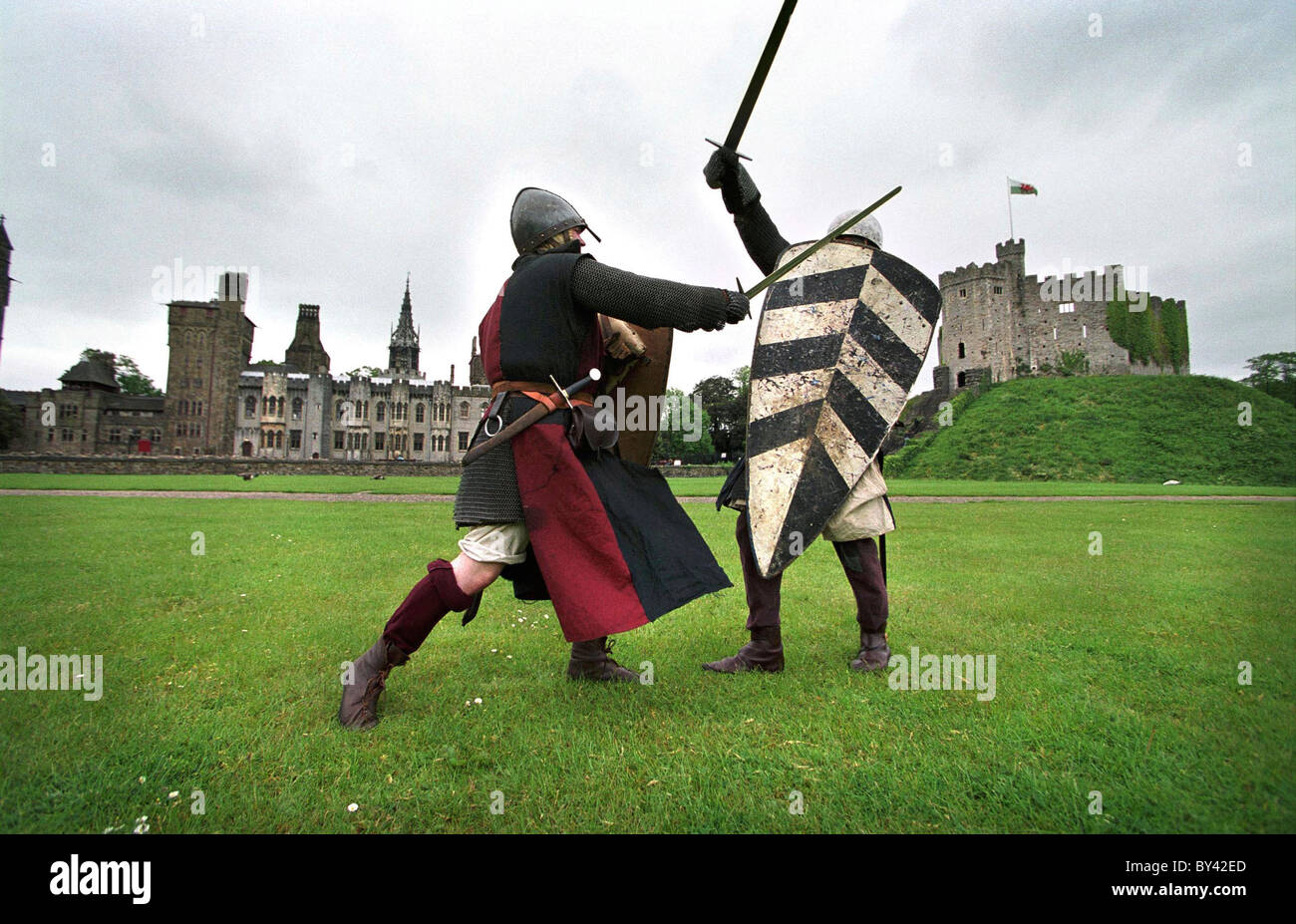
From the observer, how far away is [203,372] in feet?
218

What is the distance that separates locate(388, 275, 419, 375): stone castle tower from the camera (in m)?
92.6

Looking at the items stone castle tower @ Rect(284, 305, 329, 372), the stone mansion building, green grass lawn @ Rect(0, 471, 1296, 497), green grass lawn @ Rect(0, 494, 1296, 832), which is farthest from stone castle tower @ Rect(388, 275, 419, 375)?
green grass lawn @ Rect(0, 494, 1296, 832)

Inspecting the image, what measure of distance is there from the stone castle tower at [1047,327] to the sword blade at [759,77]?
A: 188ft

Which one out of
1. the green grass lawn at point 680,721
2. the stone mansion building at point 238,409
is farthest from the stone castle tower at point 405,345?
the green grass lawn at point 680,721

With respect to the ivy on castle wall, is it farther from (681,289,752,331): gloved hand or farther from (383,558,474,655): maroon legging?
(383,558,474,655): maroon legging

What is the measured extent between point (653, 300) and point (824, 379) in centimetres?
102

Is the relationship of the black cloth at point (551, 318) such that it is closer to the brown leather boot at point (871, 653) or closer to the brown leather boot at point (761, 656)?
the brown leather boot at point (761, 656)

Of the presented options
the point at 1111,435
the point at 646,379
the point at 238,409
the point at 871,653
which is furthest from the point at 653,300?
the point at 238,409

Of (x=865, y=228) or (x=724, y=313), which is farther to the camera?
(x=865, y=228)

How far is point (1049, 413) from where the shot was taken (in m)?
43.6

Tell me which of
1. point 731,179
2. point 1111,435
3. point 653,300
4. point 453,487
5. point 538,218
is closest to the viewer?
point 653,300

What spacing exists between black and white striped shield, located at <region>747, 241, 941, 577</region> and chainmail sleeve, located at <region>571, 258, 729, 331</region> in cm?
65

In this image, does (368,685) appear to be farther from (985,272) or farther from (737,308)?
(985,272)

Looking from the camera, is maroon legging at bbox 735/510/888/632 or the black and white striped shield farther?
maroon legging at bbox 735/510/888/632
